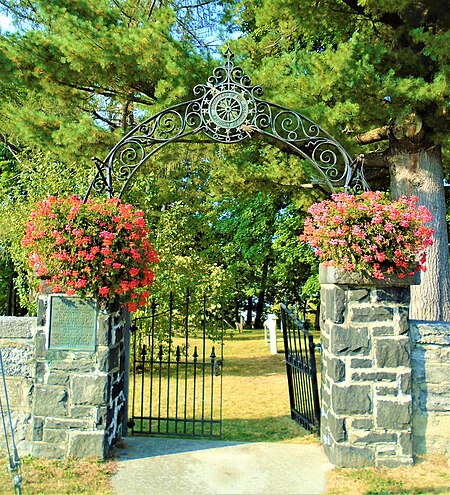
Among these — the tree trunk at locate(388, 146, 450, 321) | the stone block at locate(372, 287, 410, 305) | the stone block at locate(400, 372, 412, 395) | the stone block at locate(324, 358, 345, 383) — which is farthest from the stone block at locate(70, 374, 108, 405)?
→ the tree trunk at locate(388, 146, 450, 321)

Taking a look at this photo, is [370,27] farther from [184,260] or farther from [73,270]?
[73,270]

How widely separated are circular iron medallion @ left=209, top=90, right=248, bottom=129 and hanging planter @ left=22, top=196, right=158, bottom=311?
1.29 m

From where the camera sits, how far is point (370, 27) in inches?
343

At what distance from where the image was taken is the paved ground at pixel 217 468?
4.04m

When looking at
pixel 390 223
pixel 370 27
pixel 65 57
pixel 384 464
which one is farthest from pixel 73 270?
pixel 370 27

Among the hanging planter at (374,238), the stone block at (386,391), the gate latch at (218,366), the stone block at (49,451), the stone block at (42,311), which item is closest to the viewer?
the hanging planter at (374,238)

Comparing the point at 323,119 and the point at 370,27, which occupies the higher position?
the point at 370,27

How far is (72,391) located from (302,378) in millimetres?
2621

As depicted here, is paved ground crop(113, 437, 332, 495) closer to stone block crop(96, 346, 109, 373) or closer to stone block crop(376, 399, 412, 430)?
stone block crop(376, 399, 412, 430)

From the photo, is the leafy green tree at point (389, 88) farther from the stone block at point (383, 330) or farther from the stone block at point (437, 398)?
the stone block at point (383, 330)

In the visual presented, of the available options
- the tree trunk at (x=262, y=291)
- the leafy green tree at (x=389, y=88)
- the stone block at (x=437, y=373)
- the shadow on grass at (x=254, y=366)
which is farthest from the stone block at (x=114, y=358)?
the tree trunk at (x=262, y=291)

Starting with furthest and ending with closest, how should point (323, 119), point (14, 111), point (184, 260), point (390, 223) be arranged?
1. point (184, 260)
2. point (14, 111)
3. point (323, 119)
4. point (390, 223)

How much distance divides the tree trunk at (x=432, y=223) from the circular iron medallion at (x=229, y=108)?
3.36 m

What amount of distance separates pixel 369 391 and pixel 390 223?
141 centimetres
